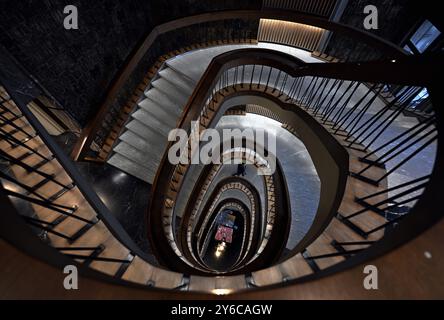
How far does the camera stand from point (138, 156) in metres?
5.13

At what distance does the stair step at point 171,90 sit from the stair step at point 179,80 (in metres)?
0.10

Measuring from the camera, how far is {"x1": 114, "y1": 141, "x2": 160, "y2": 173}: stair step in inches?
200

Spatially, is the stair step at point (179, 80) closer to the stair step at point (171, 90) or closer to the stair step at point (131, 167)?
the stair step at point (171, 90)

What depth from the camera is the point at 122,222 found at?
4219mm

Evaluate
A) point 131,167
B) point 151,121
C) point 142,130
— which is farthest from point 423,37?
point 131,167

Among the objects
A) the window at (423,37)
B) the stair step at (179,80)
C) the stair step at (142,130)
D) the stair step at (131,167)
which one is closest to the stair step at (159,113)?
the stair step at (142,130)

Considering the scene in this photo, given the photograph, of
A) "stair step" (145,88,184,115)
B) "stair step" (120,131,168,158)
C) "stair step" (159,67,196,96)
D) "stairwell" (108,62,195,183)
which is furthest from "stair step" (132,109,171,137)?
"stair step" (159,67,196,96)

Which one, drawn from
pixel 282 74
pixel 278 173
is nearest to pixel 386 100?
pixel 282 74

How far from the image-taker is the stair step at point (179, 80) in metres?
6.17

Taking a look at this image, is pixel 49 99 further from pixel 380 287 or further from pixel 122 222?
pixel 380 287

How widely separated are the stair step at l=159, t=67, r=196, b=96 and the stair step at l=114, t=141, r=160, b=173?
7.52 ft

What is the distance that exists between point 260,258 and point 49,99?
19.6 feet

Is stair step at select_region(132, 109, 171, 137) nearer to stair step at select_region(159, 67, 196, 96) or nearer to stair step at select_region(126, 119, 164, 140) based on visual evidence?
stair step at select_region(126, 119, 164, 140)

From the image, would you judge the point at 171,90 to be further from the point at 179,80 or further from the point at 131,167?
the point at 131,167
